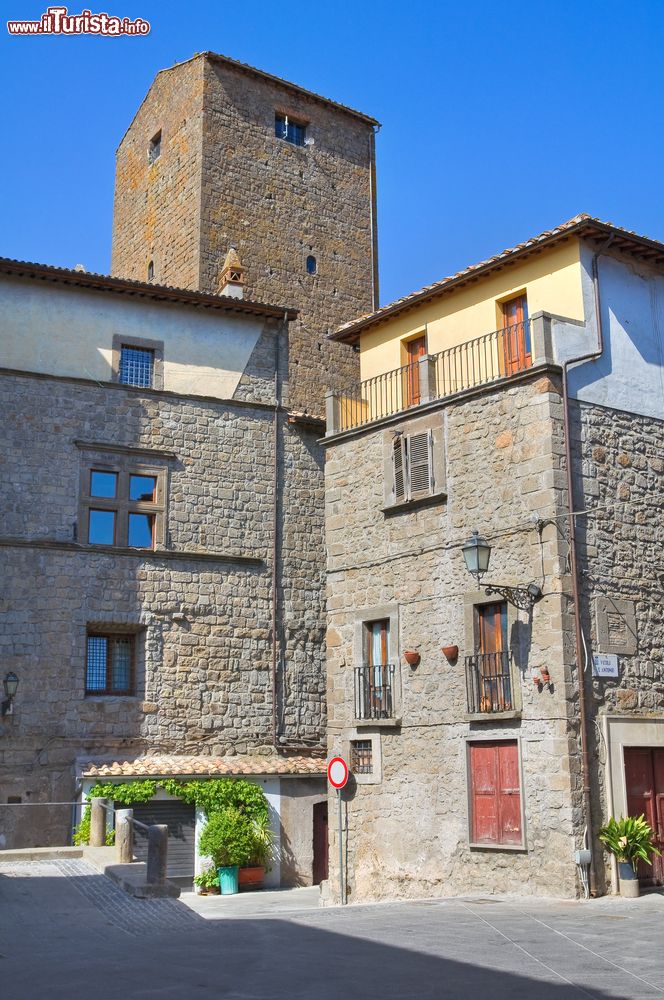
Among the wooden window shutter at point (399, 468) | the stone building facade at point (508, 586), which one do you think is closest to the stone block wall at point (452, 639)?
the stone building facade at point (508, 586)

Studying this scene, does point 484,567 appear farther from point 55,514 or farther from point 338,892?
point 55,514

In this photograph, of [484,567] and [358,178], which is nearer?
[484,567]

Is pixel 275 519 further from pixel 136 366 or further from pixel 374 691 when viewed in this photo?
pixel 374 691

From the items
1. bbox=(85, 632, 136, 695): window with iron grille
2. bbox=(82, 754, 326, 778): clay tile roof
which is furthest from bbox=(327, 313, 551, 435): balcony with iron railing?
bbox=(82, 754, 326, 778): clay tile roof

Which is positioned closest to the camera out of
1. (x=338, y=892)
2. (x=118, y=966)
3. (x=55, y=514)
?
(x=118, y=966)

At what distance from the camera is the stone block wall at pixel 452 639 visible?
1633 cm

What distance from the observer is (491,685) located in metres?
17.5

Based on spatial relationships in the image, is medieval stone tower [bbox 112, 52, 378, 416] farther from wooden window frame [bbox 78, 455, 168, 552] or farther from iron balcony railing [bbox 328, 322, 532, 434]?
iron balcony railing [bbox 328, 322, 532, 434]

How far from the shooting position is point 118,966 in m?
10.2

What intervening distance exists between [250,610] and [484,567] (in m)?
7.69

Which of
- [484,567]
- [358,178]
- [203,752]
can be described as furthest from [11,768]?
[358,178]

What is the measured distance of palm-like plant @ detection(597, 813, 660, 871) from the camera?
620 inches

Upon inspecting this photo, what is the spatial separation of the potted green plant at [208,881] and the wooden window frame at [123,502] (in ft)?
20.4

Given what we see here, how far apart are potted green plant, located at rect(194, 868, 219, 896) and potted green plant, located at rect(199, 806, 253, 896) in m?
0.09
